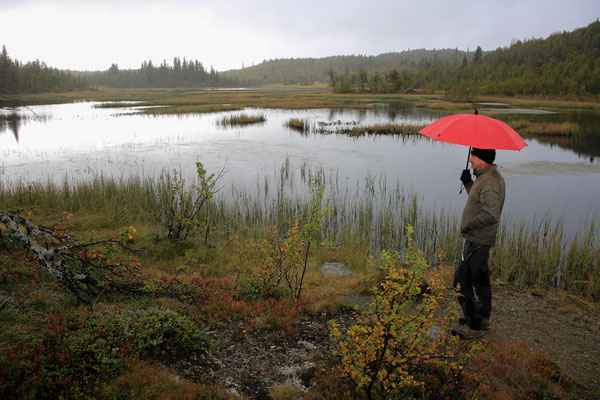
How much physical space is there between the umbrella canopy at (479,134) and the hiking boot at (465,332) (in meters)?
2.52

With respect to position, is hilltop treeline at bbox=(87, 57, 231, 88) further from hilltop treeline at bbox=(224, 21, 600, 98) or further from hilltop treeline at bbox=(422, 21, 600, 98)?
hilltop treeline at bbox=(422, 21, 600, 98)

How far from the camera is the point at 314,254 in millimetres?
8453

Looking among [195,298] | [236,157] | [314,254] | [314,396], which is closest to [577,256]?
[314,254]

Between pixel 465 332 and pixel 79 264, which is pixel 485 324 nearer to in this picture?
pixel 465 332

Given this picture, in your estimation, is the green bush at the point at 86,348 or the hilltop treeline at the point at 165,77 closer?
the green bush at the point at 86,348

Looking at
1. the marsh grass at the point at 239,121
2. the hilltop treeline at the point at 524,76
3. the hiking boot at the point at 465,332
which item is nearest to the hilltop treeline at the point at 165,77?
the hilltop treeline at the point at 524,76

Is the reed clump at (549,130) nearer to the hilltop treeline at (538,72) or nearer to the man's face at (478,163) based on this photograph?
the man's face at (478,163)

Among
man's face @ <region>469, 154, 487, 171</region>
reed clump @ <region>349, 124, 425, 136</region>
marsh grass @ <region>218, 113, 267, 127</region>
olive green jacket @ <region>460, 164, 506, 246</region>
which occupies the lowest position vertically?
olive green jacket @ <region>460, 164, 506, 246</region>

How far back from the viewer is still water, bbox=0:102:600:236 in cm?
1381

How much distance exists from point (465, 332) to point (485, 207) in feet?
6.18

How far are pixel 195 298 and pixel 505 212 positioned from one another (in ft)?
34.8

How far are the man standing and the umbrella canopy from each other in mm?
173

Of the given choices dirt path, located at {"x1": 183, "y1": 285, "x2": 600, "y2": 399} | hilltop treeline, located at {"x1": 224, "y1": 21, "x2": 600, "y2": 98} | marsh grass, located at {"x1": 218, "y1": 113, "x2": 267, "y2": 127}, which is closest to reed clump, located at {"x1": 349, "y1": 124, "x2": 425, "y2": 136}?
marsh grass, located at {"x1": 218, "y1": 113, "x2": 267, "y2": 127}

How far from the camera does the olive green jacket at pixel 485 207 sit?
4289 mm
